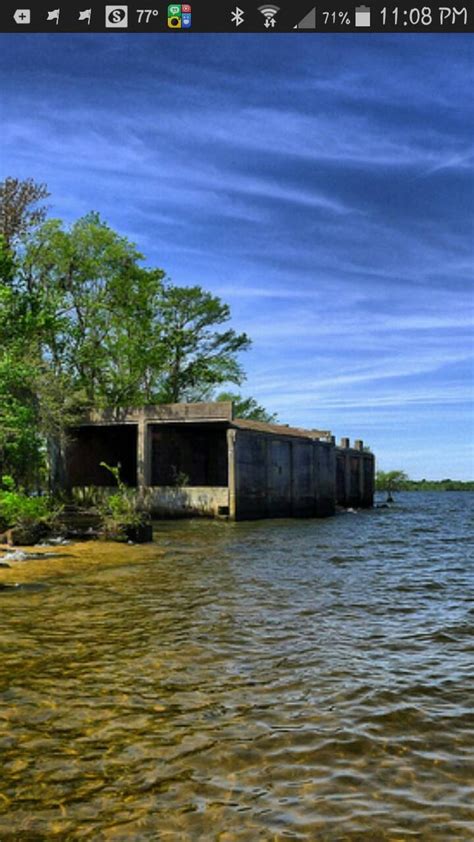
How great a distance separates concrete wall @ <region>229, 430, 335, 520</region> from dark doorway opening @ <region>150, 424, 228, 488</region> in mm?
3380

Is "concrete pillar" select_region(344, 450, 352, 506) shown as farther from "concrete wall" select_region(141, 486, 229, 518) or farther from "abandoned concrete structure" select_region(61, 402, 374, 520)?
"concrete wall" select_region(141, 486, 229, 518)

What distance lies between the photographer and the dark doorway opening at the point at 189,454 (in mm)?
40656

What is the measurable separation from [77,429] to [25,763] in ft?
132

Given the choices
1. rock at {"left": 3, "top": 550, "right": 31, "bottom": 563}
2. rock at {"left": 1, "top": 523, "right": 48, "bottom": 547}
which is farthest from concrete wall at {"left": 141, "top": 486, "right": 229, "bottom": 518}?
rock at {"left": 3, "top": 550, "right": 31, "bottom": 563}

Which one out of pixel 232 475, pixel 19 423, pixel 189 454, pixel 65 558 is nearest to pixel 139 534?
pixel 65 558

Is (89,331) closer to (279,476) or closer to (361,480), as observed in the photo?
(279,476)

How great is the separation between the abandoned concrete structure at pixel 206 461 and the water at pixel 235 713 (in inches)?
904

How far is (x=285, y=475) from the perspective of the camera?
136ft

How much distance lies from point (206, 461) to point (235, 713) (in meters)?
39.6

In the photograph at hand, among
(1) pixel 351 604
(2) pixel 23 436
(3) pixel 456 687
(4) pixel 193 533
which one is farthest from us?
(4) pixel 193 533

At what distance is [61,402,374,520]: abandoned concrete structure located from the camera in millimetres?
36750

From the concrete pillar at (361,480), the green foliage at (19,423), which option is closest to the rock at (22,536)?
the green foliage at (19,423)

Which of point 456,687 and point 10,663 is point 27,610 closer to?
point 10,663

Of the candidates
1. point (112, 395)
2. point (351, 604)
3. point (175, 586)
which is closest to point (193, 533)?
point (175, 586)
